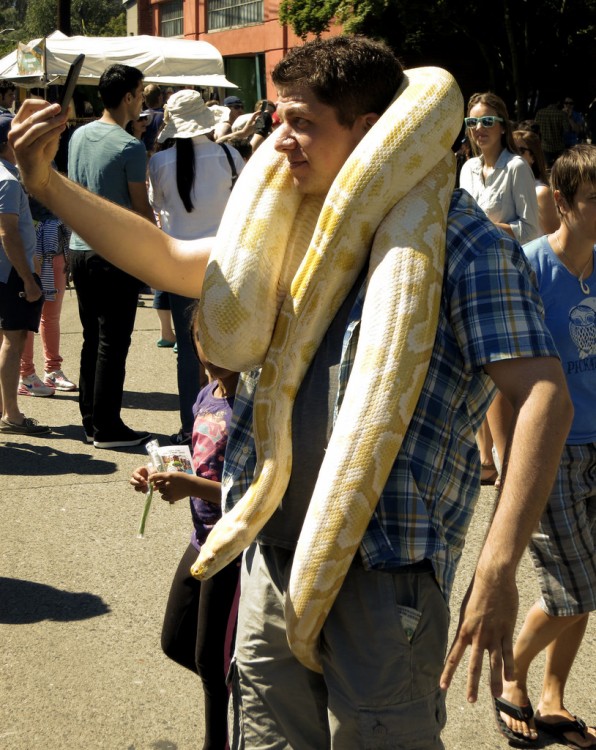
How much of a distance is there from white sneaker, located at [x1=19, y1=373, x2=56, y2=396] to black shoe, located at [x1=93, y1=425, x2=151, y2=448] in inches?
66.8

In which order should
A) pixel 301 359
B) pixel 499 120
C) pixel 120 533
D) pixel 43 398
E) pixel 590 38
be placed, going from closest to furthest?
pixel 301 359, pixel 120 533, pixel 499 120, pixel 43 398, pixel 590 38

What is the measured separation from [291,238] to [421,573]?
92cm

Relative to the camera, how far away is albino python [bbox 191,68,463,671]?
2197 millimetres

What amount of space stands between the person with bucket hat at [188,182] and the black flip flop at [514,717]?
3744 millimetres

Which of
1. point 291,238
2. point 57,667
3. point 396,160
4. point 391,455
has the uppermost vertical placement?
point 396,160

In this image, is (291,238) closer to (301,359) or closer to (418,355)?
(301,359)

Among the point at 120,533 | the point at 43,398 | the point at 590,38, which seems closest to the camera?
the point at 120,533

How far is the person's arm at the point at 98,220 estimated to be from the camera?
254cm

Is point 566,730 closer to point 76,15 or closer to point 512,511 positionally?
point 512,511

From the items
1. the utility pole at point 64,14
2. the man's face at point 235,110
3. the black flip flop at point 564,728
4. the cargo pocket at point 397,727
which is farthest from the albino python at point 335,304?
the utility pole at point 64,14

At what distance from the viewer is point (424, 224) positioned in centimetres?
226

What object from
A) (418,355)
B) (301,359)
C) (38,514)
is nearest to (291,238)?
(301,359)

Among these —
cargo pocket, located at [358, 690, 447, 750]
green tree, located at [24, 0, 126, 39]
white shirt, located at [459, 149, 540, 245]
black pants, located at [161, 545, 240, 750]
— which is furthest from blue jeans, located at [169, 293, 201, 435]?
green tree, located at [24, 0, 126, 39]

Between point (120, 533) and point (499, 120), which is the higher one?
point (499, 120)
